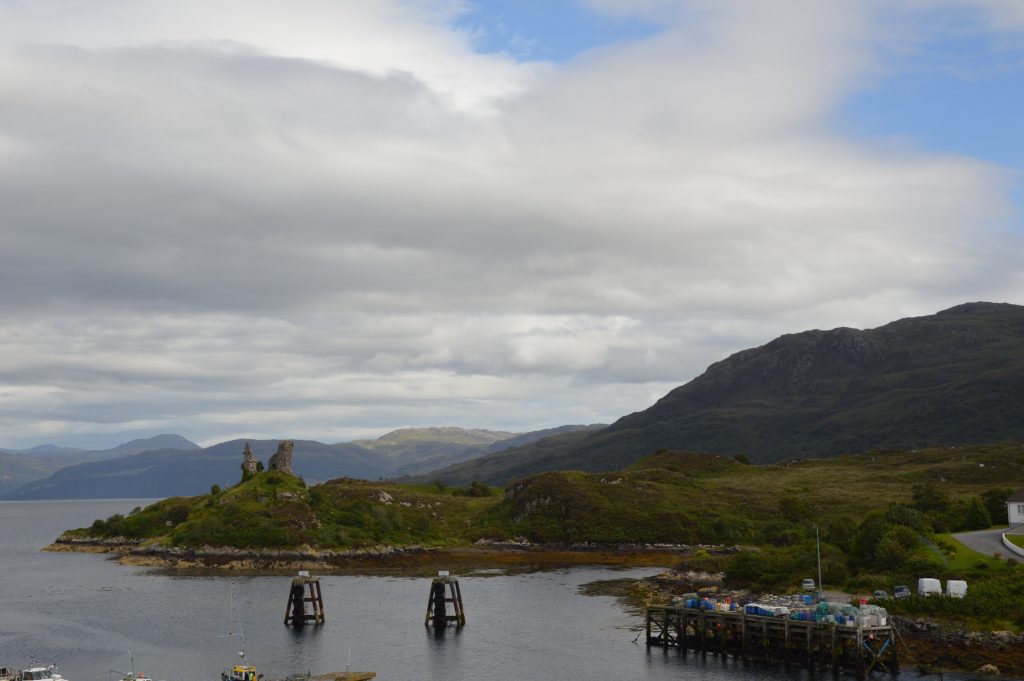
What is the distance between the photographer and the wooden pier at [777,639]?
72.8 m

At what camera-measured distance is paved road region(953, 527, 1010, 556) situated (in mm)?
93594

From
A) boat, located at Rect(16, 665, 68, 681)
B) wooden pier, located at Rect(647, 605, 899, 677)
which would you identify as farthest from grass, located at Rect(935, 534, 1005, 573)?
boat, located at Rect(16, 665, 68, 681)

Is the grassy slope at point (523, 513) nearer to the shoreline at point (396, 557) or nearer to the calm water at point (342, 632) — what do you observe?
the shoreline at point (396, 557)

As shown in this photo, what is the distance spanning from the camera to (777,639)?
7850 cm

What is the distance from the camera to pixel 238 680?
69.2 metres

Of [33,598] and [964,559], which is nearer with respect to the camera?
[964,559]

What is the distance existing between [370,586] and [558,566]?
37.1 metres

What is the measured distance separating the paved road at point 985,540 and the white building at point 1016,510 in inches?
62.9

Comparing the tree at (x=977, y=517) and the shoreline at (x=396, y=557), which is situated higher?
the tree at (x=977, y=517)

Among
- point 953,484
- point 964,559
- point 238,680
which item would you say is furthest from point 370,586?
point 953,484

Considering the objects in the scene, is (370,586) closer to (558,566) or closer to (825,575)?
(558,566)

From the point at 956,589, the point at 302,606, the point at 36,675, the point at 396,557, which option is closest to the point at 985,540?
the point at 956,589

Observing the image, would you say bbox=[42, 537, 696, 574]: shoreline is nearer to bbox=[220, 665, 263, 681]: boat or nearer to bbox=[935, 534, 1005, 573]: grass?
bbox=[935, 534, 1005, 573]: grass

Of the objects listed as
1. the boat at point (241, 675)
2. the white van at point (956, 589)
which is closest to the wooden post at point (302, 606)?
the boat at point (241, 675)
